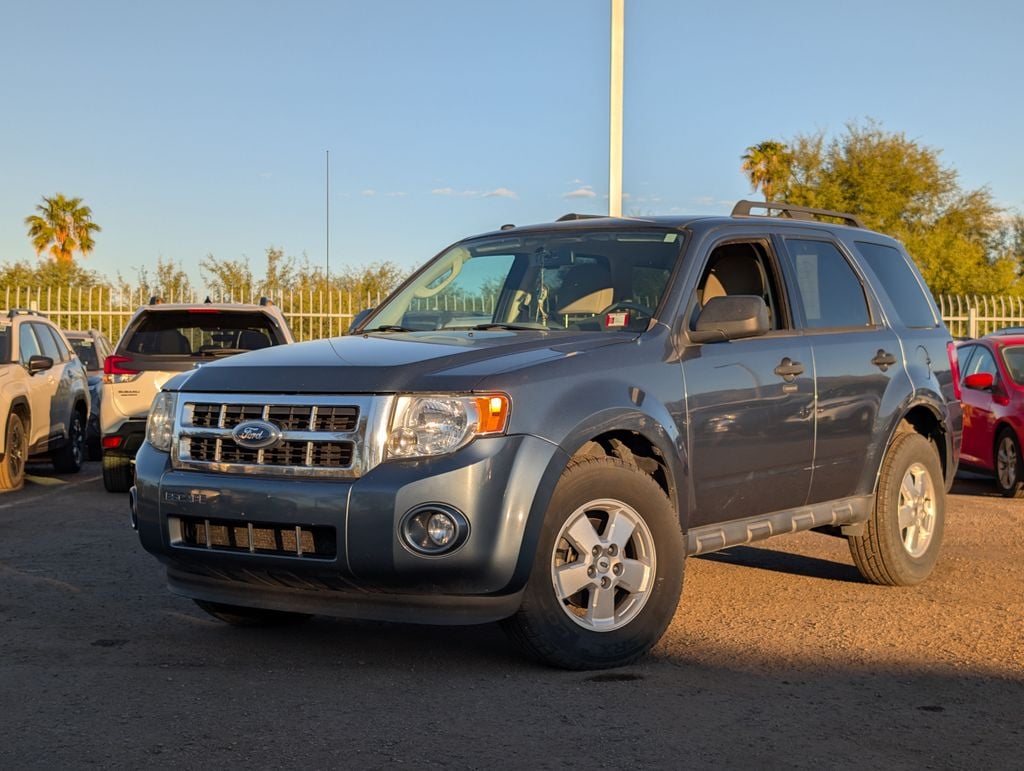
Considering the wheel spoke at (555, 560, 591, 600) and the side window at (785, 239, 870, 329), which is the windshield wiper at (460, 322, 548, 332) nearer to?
the wheel spoke at (555, 560, 591, 600)

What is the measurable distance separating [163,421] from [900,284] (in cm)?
449

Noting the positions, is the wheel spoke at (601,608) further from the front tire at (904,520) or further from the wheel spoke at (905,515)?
the wheel spoke at (905,515)

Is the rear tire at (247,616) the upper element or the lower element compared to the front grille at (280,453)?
lower

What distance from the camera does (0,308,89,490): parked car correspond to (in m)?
13.4

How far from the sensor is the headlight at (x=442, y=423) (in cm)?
525

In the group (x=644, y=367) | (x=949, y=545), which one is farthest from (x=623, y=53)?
(x=644, y=367)

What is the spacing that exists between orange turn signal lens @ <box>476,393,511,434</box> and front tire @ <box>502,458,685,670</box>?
372 millimetres

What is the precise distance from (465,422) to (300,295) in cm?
2129

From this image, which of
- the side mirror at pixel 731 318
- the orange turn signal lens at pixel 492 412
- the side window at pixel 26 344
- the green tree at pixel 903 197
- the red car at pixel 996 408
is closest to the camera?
the orange turn signal lens at pixel 492 412

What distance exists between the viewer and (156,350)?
12508 millimetres

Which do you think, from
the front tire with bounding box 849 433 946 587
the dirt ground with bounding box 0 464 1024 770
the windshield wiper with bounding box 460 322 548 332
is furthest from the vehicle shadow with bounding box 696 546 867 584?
the windshield wiper with bounding box 460 322 548 332

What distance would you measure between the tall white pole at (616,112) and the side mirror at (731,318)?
34.0 feet

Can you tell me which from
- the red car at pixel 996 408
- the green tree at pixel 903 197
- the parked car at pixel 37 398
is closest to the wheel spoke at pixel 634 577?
the red car at pixel 996 408

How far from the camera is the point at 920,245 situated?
47094 millimetres
